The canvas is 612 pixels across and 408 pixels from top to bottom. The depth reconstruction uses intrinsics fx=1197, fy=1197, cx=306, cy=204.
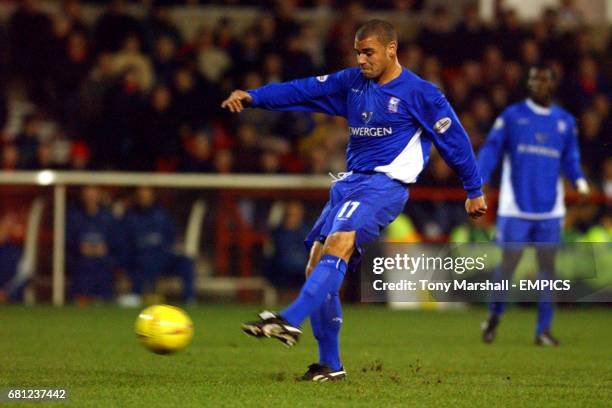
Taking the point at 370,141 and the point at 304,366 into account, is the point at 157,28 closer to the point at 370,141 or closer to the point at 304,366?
the point at 304,366

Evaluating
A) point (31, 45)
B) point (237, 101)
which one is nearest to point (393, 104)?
point (237, 101)

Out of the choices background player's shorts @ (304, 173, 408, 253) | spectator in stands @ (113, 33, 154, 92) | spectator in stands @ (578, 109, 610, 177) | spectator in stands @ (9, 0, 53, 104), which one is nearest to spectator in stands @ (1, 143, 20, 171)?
spectator in stands @ (9, 0, 53, 104)

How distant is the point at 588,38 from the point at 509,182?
9625 millimetres

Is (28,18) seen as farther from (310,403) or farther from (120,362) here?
(310,403)

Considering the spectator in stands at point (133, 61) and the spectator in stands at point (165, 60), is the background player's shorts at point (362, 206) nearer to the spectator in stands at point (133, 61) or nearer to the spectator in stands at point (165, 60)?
the spectator in stands at point (133, 61)

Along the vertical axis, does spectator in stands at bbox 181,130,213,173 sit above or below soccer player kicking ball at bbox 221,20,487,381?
below

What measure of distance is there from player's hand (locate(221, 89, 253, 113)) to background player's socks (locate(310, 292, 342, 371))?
4.26ft

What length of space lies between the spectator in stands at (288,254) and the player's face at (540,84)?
5559 millimetres

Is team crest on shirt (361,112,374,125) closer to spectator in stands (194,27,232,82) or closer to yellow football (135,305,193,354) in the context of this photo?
yellow football (135,305,193,354)

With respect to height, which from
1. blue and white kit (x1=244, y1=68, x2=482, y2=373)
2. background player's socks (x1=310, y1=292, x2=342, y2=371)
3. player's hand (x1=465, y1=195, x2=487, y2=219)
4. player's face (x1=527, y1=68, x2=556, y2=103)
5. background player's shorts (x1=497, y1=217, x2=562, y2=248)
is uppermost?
player's face (x1=527, y1=68, x2=556, y2=103)

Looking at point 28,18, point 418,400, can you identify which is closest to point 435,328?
point 418,400

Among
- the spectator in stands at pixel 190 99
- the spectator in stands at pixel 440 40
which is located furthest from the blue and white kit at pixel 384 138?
the spectator in stands at pixel 440 40

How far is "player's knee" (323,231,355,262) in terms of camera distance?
713 cm

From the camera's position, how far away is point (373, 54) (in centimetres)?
732
